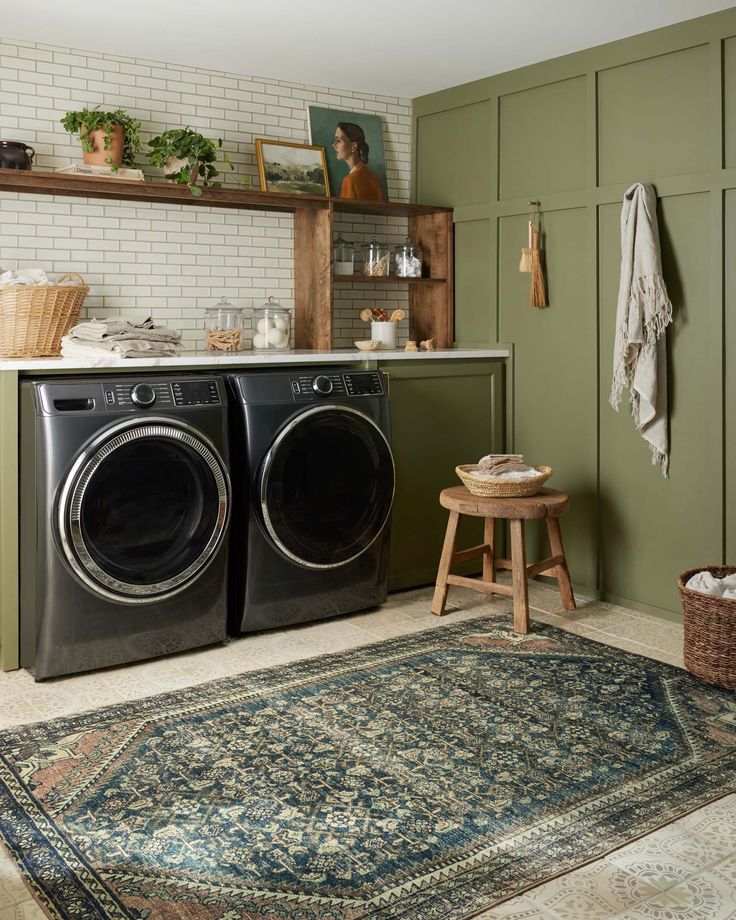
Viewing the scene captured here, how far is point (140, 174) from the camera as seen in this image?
4.16m

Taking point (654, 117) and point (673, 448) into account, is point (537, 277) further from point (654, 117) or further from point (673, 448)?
point (673, 448)

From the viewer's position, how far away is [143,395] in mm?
3488

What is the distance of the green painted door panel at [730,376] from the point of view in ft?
12.6

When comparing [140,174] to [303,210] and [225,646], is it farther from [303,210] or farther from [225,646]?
[225,646]

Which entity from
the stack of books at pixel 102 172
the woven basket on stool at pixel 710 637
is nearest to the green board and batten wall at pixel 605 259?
the woven basket on stool at pixel 710 637

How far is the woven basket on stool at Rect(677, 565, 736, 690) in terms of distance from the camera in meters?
3.26

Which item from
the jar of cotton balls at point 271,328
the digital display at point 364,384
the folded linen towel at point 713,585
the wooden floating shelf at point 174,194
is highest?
the wooden floating shelf at point 174,194

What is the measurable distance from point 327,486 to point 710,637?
61.7 inches

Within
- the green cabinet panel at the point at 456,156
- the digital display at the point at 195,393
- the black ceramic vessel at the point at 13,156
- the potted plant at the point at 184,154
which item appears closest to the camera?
the digital display at the point at 195,393

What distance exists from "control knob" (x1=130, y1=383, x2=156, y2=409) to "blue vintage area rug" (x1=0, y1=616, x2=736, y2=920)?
102cm

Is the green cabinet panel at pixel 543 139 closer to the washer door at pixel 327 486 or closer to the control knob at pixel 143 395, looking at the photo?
the washer door at pixel 327 486

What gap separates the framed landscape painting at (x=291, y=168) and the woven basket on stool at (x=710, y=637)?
2633 mm

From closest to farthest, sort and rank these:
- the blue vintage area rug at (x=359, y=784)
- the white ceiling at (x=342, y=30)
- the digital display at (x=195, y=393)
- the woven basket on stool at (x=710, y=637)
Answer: the blue vintage area rug at (x=359, y=784) < the woven basket on stool at (x=710, y=637) < the digital display at (x=195, y=393) < the white ceiling at (x=342, y=30)

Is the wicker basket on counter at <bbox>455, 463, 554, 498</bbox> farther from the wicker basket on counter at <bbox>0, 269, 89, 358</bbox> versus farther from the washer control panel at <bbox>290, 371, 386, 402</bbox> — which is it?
the wicker basket on counter at <bbox>0, 269, 89, 358</bbox>
